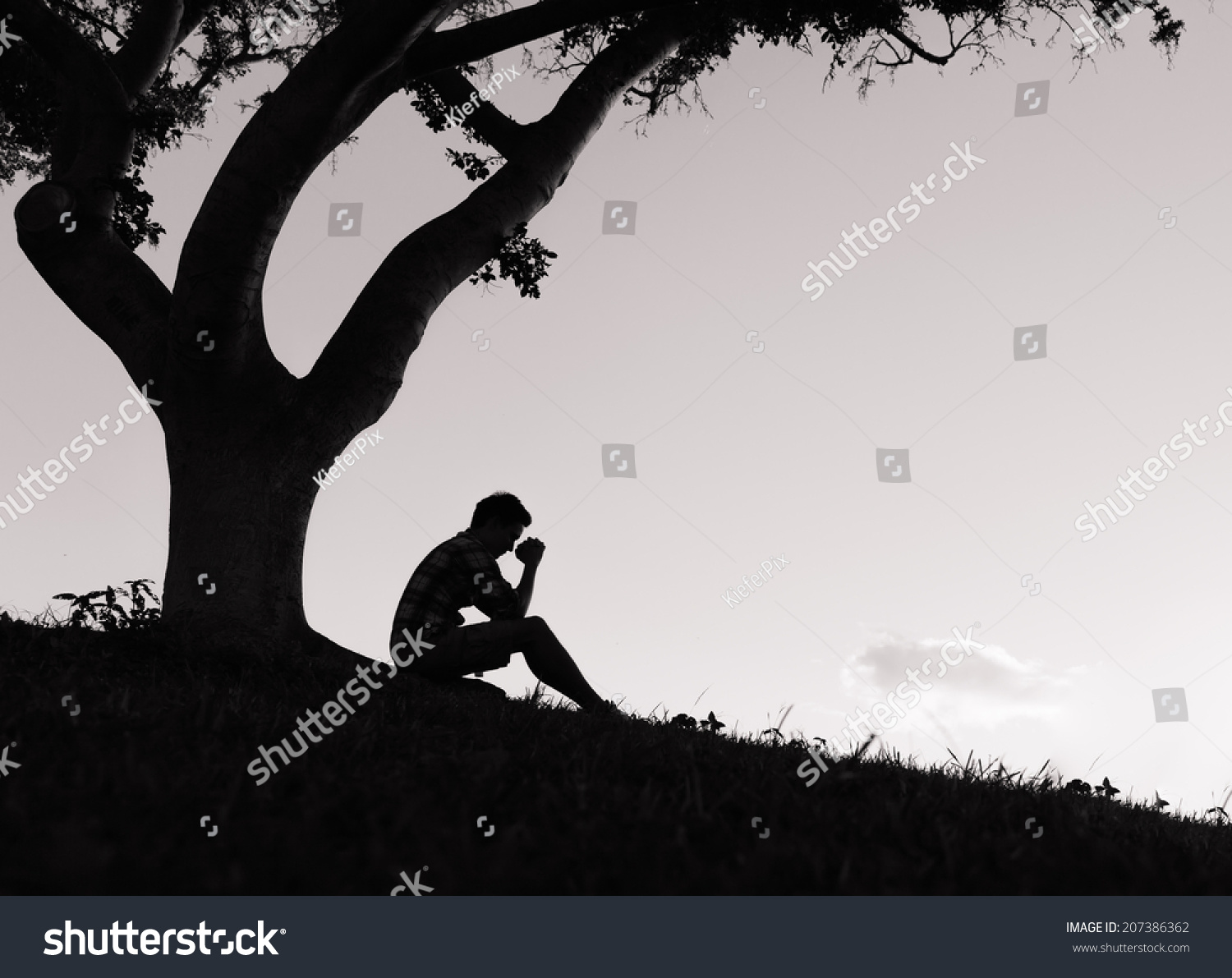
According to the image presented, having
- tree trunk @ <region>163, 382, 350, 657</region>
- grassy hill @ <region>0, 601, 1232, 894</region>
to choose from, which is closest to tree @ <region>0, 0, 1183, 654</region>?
tree trunk @ <region>163, 382, 350, 657</region>

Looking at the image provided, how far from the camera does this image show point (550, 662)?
512 centimetres

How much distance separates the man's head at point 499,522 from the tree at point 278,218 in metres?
0.90

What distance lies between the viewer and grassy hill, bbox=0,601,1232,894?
1.94m

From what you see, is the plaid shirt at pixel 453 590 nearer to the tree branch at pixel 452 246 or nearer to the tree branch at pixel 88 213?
the tree branch at pixel 452 246

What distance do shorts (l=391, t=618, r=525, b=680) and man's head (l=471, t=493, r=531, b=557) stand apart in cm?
58

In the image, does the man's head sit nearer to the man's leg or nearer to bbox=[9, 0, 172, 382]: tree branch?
the man's leg

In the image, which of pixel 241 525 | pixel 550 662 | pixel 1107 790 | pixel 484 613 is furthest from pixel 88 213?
pixel 1107 790

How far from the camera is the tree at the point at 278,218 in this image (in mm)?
5273

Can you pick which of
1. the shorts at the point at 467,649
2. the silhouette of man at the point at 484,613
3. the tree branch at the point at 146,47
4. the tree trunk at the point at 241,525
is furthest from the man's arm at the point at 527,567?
the tree branch at the point at 146,47

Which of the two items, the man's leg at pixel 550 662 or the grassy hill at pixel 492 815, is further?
the man's leg at pixel 550 662

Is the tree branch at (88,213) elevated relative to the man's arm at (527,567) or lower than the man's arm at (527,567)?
elevated

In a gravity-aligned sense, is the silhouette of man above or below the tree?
below
